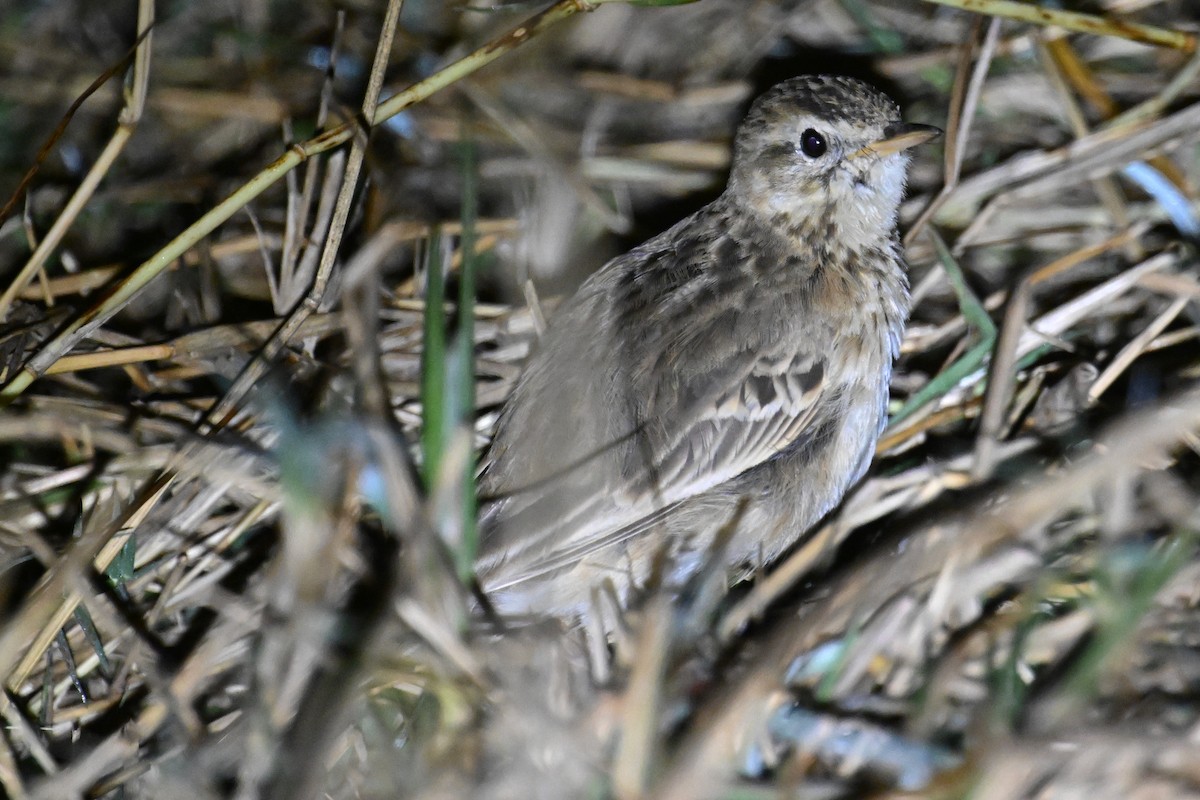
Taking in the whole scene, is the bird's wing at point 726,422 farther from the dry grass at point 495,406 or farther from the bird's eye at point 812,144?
the bird's eye at point 812,144

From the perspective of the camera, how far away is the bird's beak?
331 centimetres

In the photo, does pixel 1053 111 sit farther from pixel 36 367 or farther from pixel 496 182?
pixel 36 367

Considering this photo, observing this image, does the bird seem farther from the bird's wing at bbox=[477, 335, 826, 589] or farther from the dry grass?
the dry grass

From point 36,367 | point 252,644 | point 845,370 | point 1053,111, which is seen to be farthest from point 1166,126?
point 36,367

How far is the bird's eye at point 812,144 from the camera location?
3453 millimetres

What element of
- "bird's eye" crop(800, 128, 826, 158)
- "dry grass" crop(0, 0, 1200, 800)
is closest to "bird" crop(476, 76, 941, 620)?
"bird's eye" crop(800, 128, 826, 158)

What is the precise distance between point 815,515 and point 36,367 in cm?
239

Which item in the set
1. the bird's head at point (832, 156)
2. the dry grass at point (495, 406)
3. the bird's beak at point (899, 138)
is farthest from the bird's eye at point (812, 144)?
the dry grass at point (495, 406)

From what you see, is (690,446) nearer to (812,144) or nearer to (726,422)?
(726,422)

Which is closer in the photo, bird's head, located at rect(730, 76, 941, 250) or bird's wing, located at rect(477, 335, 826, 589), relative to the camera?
bird's wing, located at rect(477, 335, 826, 589)

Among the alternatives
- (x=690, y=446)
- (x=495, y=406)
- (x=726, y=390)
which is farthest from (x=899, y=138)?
(x=495, y=406)

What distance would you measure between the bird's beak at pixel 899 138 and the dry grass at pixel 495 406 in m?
0.55

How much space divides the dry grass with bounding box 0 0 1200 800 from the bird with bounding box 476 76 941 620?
0.76 ft

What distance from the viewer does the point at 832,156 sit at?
3.46 metres
